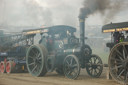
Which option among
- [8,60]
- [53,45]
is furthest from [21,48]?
[53,45]

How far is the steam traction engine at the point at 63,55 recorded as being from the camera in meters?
9.59

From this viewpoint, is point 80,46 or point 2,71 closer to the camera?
point 80,46

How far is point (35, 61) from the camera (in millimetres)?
11062

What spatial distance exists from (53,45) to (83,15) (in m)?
2.24

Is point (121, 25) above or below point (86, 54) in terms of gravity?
above

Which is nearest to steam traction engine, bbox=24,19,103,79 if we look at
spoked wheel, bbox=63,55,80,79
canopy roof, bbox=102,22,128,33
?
spoked wheel, bbox=63,55,80,79

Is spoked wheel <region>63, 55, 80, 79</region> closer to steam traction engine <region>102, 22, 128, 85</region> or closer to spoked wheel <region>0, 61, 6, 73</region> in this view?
steam traction engine <region>102, 22, 128, 85</region>

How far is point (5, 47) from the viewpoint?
48.7ft

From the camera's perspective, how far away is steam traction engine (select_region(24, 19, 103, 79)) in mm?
9594

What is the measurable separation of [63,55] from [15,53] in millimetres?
4832

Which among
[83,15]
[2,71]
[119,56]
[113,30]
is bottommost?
[2,71]

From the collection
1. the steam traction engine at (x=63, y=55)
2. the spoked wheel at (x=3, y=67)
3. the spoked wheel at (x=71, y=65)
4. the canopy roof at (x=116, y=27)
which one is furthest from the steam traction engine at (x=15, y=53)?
the canopy roof at (x=116, y=27)

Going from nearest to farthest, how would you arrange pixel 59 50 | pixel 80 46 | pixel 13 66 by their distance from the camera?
pixel 80 46 → pixel 59 50 → pixel 13 66

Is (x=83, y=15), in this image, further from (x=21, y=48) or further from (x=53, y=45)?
(x=21, y=48)
